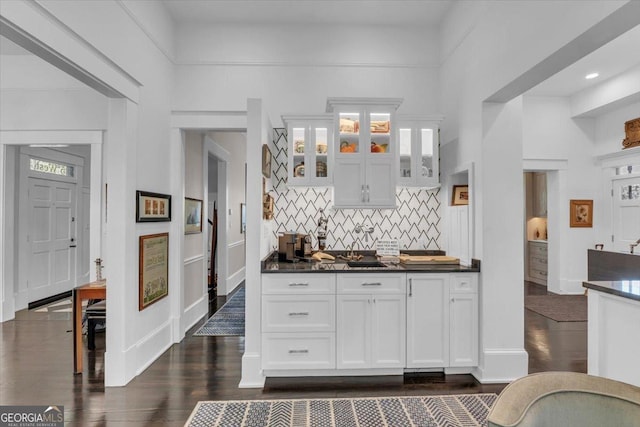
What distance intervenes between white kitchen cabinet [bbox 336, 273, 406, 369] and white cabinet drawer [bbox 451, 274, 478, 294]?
0.47m

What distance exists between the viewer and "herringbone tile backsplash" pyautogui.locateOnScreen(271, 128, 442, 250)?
4.04m

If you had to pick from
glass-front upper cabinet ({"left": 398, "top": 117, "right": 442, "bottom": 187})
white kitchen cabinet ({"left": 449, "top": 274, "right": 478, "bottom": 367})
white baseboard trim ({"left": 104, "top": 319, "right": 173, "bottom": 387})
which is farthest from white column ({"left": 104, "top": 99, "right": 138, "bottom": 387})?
white kitchen cabinet ({"left": 449, "top": 274, "right": 478, "bottom": 367})

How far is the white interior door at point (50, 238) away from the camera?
5.72 meters

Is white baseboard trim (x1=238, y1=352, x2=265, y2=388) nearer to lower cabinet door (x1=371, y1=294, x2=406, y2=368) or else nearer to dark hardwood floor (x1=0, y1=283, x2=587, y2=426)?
dark hardwood floor (x1=0, y1=283, x2=587, y2=426)

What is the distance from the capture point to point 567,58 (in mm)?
2238

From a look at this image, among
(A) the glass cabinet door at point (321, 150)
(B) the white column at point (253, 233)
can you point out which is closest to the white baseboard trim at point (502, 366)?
(B) the white column at point (253, 233)

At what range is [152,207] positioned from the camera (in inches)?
139

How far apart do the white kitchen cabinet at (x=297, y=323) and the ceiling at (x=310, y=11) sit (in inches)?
113

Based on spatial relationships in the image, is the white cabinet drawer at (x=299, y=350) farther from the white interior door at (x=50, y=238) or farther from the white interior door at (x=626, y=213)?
the white interior door at (x=626, y=213)

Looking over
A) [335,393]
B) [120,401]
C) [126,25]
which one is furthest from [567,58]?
[120,401]

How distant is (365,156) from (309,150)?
1.89 feet

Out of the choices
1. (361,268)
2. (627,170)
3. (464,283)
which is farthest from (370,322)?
(627,170)

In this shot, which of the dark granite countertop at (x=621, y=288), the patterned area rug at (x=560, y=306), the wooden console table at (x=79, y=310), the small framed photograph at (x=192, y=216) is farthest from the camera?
the patterned area rug at (x=560, y=306)

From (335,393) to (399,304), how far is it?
909 mm
